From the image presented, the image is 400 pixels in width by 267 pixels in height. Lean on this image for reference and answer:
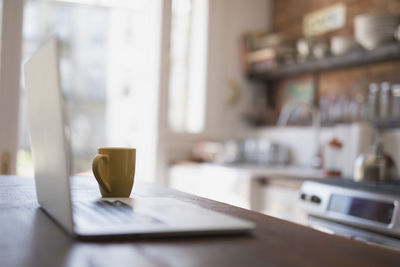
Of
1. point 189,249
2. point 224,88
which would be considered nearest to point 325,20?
point 224,88

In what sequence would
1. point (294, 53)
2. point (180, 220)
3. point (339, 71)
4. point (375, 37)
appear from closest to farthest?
1. point (180, 220)
2. point (375, 37)
3. point (339, 71)
4. point (294, 53)

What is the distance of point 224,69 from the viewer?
13.3 feet

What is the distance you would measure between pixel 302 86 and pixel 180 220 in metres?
3.12

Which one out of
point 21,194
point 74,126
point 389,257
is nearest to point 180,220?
point 389,257

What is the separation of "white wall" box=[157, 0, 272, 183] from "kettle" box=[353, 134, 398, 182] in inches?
74.6

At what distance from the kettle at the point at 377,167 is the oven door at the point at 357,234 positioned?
30cm

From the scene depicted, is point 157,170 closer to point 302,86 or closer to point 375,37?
point 302,86

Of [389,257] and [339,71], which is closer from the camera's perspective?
[389,257]

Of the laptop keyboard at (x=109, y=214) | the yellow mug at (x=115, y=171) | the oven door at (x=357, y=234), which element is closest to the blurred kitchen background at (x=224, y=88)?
the oven door at (x=357, y=234)

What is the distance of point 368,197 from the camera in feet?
5.97

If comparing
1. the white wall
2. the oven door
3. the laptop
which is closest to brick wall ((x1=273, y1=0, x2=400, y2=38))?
the white wall

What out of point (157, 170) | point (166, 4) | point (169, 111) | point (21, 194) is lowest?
point (157, 170)

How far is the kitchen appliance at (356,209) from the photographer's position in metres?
1.73

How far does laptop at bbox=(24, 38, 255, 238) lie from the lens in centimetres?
64
